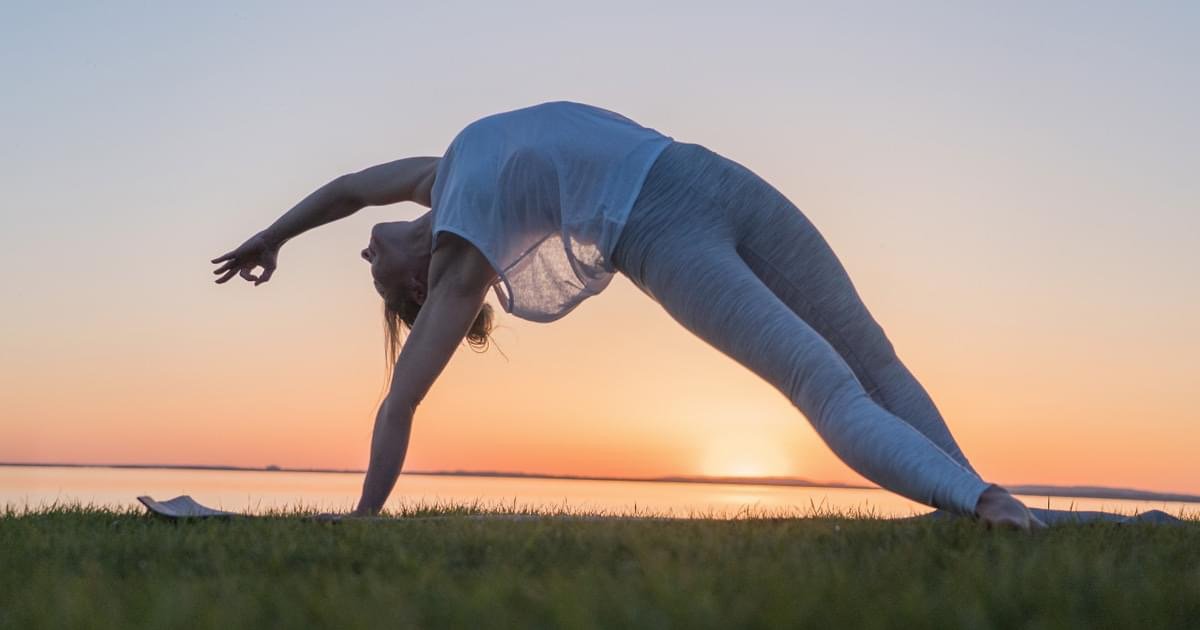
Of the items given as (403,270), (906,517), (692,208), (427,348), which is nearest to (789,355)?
(692,208)

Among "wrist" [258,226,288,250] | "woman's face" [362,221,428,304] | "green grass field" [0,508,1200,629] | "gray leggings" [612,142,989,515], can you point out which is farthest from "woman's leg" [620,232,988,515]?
"wrist" [258,226,288,250]

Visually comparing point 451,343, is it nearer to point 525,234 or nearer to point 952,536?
point 525,234

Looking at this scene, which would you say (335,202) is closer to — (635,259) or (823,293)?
(635,259)

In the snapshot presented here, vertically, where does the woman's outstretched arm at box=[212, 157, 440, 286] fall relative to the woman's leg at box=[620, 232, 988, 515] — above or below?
above

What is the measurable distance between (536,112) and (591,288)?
604 millimetres

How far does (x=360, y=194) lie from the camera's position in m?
4.06

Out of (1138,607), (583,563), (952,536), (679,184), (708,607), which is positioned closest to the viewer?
(708,607)

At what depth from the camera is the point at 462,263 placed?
373 cm

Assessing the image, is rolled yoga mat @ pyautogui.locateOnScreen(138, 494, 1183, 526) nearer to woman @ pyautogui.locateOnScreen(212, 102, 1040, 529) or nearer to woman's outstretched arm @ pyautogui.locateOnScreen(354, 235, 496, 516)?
woman's outstretched arm @ pyautogui.locateOnScreen(354, 235, 496, 516)

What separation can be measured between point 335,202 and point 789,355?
1853 millimetres

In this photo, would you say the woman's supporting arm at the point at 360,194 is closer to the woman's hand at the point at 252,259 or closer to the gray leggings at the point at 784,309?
the woman's hand at the point at 252,259

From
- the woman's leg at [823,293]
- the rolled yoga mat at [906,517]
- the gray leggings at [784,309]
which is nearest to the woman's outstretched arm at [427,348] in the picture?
the rolled yoga mat at [906,517]

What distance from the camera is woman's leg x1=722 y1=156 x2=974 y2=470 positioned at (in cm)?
354

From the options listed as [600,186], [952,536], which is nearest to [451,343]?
[600,186]
